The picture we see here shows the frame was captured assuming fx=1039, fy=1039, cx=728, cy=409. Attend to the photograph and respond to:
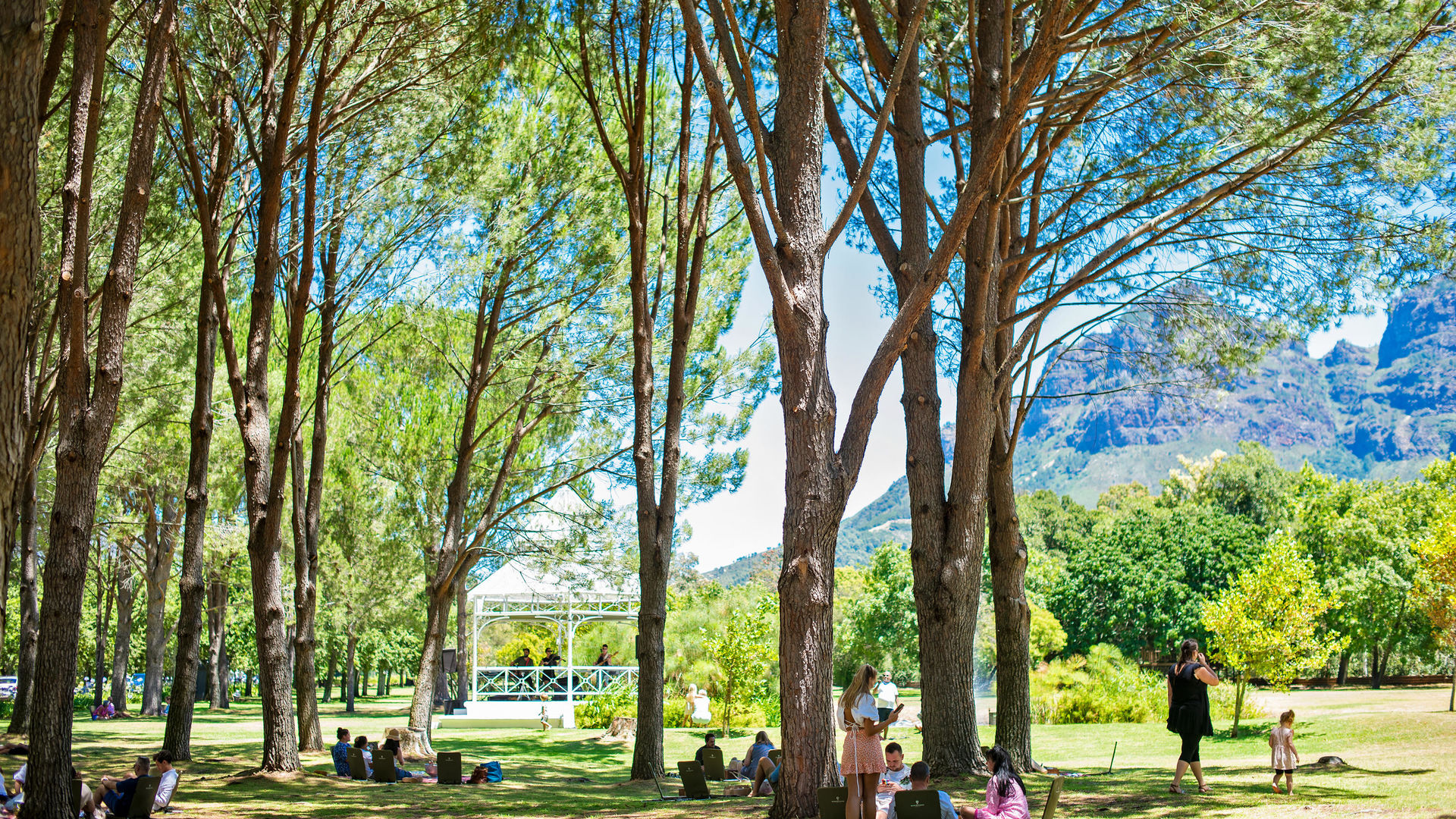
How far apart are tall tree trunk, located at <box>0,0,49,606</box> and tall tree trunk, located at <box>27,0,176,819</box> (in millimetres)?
3270

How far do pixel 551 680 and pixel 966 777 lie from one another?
49.4 feet

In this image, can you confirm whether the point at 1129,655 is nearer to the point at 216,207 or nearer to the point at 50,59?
the point at 216,207

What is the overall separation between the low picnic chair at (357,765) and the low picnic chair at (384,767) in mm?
95

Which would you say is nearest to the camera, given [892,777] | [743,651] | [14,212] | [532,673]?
[14,212]

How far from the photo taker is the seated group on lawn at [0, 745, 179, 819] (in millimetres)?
6062

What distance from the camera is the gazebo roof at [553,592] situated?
48.8 feet

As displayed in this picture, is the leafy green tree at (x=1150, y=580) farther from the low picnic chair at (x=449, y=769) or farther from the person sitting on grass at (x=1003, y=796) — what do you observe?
the person sitting on grass at (x=1003, y=796)

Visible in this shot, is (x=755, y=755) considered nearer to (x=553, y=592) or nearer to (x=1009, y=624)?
(x=1009, y=624)

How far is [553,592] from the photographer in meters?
17.4

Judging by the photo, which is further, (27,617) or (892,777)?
(27,617)

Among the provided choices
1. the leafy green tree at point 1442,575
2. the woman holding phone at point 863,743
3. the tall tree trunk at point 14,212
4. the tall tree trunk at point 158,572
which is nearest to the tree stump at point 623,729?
the tall tree trunk at point 158,572

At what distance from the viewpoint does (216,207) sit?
29.3 ft

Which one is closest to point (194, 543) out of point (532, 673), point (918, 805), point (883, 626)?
point (918, 805)

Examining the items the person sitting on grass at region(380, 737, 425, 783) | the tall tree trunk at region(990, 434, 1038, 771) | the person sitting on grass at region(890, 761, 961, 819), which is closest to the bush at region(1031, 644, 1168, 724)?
the tall tree trunk at region(990, 434, 1038, 771)
